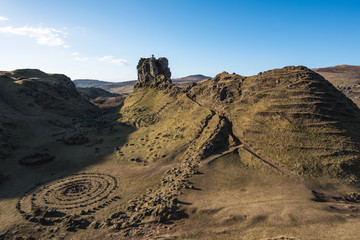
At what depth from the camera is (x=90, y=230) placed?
27.5 meters

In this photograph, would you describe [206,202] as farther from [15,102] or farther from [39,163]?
[15,102]

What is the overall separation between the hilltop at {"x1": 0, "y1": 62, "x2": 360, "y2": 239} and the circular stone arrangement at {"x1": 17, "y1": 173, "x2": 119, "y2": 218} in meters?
0.21

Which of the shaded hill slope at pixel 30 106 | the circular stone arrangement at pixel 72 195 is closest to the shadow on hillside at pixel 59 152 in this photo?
the shaded hill slope at pixel 30 106

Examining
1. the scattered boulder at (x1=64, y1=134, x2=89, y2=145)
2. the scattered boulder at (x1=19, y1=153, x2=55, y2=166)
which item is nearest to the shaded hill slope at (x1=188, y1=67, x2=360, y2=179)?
the scattered boulder at (x1=64, y1=134, x2=89, y2=145)

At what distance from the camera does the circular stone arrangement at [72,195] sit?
33188mm

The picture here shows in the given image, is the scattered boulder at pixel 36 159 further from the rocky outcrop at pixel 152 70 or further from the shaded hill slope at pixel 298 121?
the rocky outcrop at pixel 152 70

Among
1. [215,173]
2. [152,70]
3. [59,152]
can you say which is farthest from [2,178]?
[152,70]

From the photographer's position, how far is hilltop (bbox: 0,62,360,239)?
2673 centimetres

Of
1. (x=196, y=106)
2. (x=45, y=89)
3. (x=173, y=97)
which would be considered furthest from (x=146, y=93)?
(x=45, y=89)

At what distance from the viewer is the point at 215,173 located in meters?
39.7

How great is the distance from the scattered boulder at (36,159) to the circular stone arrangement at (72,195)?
12956 millimetres

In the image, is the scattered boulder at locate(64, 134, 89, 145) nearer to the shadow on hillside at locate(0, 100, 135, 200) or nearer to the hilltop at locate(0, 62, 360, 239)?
the hilltop at locate(0, 62, 360, 239)

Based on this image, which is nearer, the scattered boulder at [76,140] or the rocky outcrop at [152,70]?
the scattered boulder at [76,140]

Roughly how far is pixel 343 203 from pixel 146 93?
297 ft
